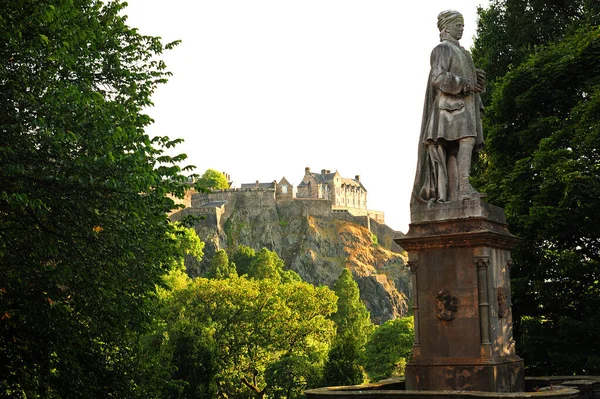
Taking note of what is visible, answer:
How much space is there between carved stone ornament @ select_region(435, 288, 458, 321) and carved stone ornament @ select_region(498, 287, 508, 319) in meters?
0.65

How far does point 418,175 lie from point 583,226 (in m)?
9.03

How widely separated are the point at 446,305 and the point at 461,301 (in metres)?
0.21

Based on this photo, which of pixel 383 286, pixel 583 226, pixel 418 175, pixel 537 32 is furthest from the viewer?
pixel 383 286

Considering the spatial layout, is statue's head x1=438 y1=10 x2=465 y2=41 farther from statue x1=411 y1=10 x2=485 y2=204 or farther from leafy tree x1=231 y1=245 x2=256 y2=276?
leafy tree x1=231 y1=245 x2=256 y2=276

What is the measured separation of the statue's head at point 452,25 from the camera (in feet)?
40.0

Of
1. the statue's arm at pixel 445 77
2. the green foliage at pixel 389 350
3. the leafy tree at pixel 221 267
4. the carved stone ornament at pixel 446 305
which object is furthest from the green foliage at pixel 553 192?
the leafy tree at pixel 221 267

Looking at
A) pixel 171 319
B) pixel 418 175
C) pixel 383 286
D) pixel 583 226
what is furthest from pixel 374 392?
pixel 383 286

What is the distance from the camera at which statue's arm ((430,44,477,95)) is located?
11.8m

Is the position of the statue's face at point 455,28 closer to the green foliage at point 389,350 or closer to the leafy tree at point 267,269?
the green foliage at point 389,350

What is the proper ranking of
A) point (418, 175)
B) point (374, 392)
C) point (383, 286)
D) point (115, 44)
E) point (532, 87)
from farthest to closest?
point (383, 286), point (532, 87), point (115, 44), point (418, 175), point (374, 392)

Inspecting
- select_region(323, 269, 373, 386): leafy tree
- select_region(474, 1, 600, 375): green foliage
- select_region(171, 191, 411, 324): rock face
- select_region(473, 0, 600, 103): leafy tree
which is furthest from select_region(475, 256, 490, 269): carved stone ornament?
select_region(171, 191, 411, 324): rock face

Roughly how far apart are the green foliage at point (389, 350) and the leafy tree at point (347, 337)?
0.92m

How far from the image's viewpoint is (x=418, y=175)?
1208 cm

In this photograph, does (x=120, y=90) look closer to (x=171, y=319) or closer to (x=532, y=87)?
(x=532, y=87)
